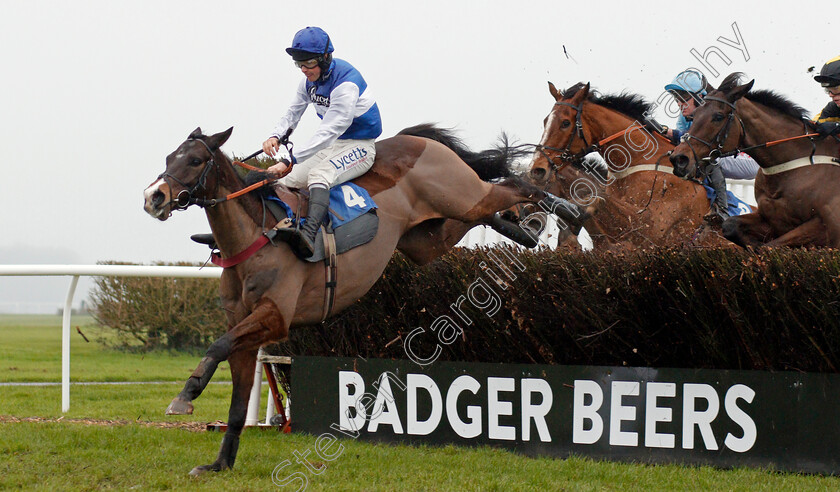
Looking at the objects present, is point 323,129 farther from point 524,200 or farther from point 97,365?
point 97,365

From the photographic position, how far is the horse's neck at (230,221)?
4.58 meters

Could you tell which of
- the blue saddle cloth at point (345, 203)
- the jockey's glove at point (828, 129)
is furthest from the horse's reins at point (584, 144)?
the blue saddle cloth at point (345, 203)

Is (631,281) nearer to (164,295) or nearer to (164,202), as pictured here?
(164,202)

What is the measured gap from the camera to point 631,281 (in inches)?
185

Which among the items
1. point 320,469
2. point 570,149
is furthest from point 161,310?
point 320,469

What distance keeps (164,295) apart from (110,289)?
806 millimetres

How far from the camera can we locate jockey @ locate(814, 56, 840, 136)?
5.65 metres

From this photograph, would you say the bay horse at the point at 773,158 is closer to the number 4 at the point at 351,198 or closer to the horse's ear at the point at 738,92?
the horse's ear at the point at 738,92

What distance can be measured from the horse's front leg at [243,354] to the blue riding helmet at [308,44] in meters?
1.37

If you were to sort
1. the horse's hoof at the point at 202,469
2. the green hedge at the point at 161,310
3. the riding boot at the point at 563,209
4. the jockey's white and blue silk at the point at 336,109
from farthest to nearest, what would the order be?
the green hedge at the point at 161,310
the riding boot at the point at 563,209
the jockey's white and blue silk at the point at 336,109
the horse's hoof at the point at 202,469

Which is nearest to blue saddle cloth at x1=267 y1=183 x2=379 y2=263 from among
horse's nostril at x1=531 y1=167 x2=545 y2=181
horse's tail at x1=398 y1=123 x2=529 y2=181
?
horse's tail at x1=398 y1=123 x2=529 y2=181

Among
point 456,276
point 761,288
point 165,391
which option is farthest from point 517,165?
point 165,391

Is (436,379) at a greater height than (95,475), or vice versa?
(436,379)

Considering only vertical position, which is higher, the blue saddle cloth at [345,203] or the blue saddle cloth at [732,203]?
the blue saddle cloth at [732,203]
